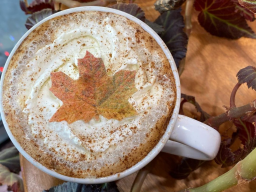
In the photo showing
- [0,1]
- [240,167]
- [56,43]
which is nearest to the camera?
[240,167]

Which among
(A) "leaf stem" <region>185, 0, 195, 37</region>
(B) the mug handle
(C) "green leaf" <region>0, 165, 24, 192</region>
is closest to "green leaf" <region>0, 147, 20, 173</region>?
(C) "green leaf" <region>0, 165, 24, 192</region>

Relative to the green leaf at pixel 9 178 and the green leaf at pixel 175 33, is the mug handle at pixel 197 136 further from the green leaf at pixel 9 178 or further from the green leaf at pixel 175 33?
the green leaf at pixel 9 178

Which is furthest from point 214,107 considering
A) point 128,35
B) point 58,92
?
point 58,92

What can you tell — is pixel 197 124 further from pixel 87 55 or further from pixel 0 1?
pixel 0 1

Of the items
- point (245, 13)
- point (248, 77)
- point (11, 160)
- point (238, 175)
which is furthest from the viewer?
point (11, 160)

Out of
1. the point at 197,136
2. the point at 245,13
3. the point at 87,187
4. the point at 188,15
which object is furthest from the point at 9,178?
the point at 245,13

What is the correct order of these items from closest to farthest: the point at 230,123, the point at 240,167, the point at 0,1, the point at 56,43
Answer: the point at 240,167, the point at 56,43, the point at 230,123, the point at 0,1

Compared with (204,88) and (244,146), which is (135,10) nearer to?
(204,88)
